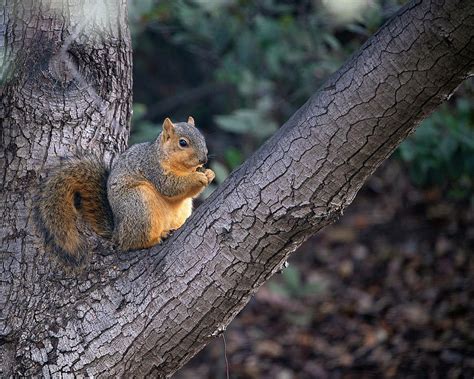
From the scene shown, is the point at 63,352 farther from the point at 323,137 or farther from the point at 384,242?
the point at 384,242

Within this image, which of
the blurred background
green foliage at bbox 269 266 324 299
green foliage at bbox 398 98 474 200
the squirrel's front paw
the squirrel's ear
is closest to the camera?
the squirrel's front paw

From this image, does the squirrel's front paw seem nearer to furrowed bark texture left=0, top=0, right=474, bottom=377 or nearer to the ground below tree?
furrowed bark texture left=0, top=0, right=474, bottom=377

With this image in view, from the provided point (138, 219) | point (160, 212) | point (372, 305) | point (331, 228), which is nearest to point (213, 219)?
point (138, 219)

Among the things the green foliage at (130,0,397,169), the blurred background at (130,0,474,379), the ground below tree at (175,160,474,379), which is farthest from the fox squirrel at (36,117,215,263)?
the ground below tree at (175,160,474,379)

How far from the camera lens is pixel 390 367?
389 centimetres

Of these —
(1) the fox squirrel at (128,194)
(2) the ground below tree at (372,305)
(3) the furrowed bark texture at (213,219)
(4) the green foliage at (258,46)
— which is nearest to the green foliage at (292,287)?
(2) the ground below tree at (372,305)

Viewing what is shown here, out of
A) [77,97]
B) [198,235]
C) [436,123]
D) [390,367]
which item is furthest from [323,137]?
[390,367]

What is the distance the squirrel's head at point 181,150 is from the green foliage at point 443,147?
3.58 ft

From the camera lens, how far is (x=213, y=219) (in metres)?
1.95

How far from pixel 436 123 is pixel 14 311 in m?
2.21

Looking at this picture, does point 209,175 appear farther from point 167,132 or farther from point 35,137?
point 35,137

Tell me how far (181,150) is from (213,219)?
2.34 ft

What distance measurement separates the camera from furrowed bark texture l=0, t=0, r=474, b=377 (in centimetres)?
174

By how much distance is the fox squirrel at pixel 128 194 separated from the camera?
2.17 meters
